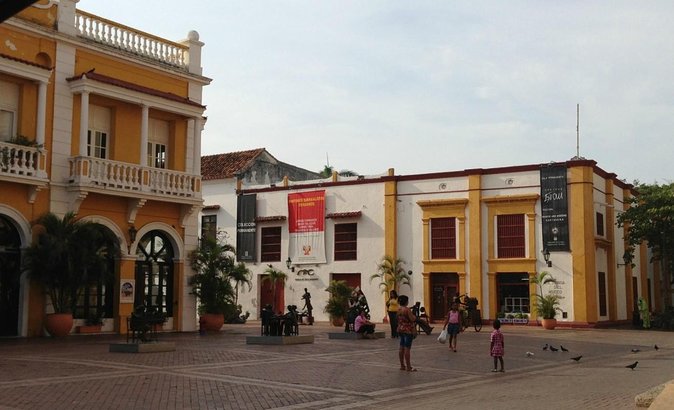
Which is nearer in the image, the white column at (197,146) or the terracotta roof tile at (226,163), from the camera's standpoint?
the white column at (197,146)

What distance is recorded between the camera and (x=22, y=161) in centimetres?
2166

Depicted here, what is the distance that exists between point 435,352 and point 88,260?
10.6 meters

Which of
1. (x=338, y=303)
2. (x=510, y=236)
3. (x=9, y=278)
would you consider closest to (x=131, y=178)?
(x=9, y=278)

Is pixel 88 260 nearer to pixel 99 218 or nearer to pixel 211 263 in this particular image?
pixel 99 218

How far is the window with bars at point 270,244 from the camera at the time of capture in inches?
1623

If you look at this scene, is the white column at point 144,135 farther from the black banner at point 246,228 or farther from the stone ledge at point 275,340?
the black banner at point 246,228

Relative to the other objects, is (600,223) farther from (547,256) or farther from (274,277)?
(274,277)

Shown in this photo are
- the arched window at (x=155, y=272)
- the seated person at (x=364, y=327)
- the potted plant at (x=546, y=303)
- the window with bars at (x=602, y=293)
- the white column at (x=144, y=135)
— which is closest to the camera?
the seated person at (x=364, y=327)

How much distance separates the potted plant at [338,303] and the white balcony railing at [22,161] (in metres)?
15.1

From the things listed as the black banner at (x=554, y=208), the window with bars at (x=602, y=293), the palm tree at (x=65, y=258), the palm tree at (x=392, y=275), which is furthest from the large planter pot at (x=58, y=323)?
the window with bars at (x=602, y=293)

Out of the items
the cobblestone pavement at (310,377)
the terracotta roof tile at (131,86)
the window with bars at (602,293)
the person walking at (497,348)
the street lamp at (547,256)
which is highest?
the terracotta roof tile at (131,86)

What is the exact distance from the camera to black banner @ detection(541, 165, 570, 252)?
33.6m

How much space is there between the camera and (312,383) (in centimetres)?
1223

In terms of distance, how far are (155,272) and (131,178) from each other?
12.9 feet
